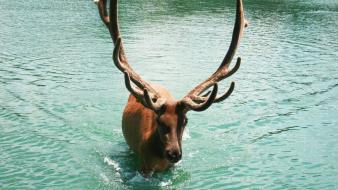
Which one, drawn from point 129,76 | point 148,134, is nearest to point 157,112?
point 148,134

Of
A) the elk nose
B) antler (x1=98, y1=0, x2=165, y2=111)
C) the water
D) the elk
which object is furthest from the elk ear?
the water

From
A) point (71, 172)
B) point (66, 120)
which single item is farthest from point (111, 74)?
point (71, 172)

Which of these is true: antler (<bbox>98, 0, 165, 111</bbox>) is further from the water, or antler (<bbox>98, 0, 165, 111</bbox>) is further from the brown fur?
the water

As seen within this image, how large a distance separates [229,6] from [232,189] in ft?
124

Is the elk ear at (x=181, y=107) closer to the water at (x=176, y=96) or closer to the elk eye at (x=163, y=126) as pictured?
the elk eye at (x=163, y=126)

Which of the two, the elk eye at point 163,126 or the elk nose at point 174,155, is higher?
the elk eye at point 163,126

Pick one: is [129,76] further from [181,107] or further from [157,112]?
[181,107]

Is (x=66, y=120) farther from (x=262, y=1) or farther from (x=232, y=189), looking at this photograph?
(x=262, y=1)

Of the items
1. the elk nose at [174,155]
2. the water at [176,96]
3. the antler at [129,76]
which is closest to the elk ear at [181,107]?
the antler at [129,76]

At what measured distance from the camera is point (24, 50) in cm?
2064

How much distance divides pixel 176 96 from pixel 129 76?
622 cm

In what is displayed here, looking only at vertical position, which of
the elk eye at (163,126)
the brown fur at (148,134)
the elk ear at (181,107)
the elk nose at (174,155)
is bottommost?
the brown fur at (148,134)

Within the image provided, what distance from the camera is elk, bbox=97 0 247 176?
7473mm

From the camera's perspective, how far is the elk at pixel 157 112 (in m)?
7.47
